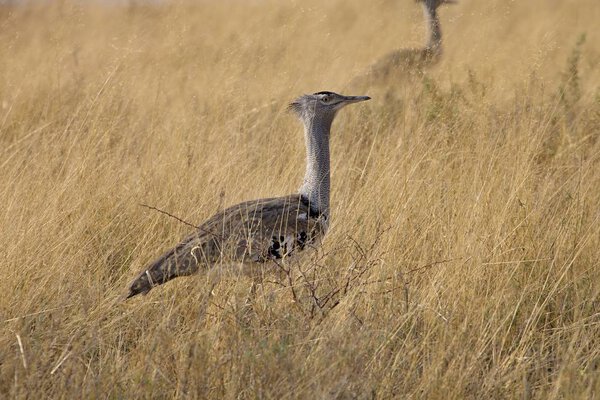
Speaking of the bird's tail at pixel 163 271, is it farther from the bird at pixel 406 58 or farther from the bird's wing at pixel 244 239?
the bird at pixel 406 58

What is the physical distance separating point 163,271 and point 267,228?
0.47 metres

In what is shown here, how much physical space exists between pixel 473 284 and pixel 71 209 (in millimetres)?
1724

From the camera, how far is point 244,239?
3420 millimetres

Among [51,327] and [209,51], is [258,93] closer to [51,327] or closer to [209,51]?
[209,51]

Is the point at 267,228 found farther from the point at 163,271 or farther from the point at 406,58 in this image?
the point at 406,58

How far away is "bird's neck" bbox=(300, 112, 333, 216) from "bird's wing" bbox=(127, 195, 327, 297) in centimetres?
7

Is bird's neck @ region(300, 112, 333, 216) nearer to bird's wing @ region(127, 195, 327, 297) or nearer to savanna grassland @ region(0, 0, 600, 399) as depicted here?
bird's wing @ region(127, 195, 327, 297)

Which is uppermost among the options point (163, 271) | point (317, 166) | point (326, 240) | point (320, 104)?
point (320, 104)

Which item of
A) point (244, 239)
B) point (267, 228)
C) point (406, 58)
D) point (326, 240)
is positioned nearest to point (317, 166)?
point (326, 240)

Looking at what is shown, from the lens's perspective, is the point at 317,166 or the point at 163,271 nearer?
the point at 163,271

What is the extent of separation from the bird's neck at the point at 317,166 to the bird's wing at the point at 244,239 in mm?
65

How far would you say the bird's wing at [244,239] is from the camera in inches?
128

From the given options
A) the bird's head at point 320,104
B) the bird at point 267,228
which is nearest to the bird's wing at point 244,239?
the bird at point 267,228

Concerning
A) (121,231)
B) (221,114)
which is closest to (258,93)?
(221,114)
